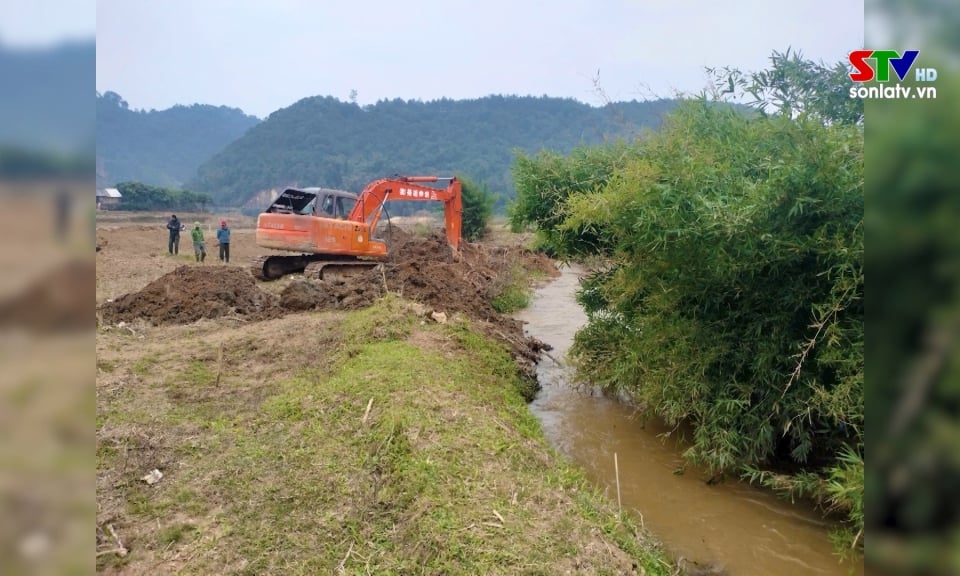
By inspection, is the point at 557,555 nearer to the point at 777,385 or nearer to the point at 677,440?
the point at 777,385

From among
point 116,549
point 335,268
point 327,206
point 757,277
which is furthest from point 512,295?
point 116,549

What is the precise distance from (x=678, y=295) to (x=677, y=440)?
7.28 feet

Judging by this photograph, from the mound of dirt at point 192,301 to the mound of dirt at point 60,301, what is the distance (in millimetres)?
10076

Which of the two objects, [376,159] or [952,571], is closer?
[952,571]

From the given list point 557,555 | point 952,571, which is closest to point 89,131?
point 952,571

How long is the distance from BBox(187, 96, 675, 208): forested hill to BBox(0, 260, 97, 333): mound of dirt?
6722 centimetres

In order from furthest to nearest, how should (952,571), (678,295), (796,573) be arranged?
(678,295) < (796,573) < (952,571)

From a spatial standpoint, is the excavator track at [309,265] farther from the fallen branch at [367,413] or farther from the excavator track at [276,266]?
the fallen branch at [367,413]

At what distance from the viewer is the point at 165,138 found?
111312mm

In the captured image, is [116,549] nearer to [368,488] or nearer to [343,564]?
[343,564]

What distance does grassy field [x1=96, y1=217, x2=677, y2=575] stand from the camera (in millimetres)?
3717

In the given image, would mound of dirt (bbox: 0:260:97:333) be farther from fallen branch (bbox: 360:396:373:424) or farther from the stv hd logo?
fallen branch (bbox: 360:396:373:424)

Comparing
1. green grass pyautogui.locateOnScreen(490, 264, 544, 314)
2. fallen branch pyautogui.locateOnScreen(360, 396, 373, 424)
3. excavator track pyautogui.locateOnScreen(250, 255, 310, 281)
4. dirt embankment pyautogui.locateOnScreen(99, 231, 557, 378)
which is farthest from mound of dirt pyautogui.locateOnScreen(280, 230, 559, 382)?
fallen branch pyautogui.locateOnScreen(360, 396, 373, 424)

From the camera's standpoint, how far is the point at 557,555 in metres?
3.60
